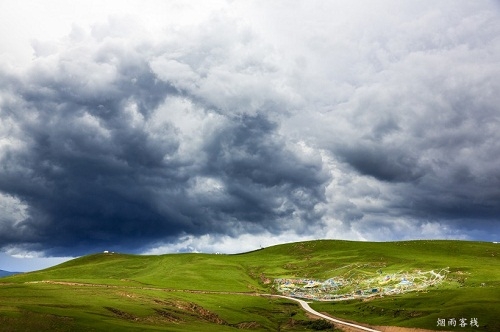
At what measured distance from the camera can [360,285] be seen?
14775 centimetres

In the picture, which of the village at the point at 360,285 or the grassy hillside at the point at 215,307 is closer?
the grassy hillside at the point at 215,307

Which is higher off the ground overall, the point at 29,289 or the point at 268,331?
the point at 29,289

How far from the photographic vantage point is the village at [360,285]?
134 metres

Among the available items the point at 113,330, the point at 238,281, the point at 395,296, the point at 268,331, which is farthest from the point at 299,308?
the point at 113,330

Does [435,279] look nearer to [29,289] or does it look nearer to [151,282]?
[151,282]

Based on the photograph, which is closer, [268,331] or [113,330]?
[113,330]

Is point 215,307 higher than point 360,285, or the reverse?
point 360,285

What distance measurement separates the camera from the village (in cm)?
13375

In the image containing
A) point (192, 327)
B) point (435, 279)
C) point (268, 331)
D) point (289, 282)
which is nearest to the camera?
point (192, 327)

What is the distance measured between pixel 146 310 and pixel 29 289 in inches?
1091

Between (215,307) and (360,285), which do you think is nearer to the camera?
(215,307)

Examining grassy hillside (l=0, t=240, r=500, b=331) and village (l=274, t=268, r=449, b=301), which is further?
village (l=274, t=268, r=449, b=301)

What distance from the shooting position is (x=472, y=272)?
5728 inches

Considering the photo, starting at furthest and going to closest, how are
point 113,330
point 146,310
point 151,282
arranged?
point 151,282 < point 146,310 < point 113,330
